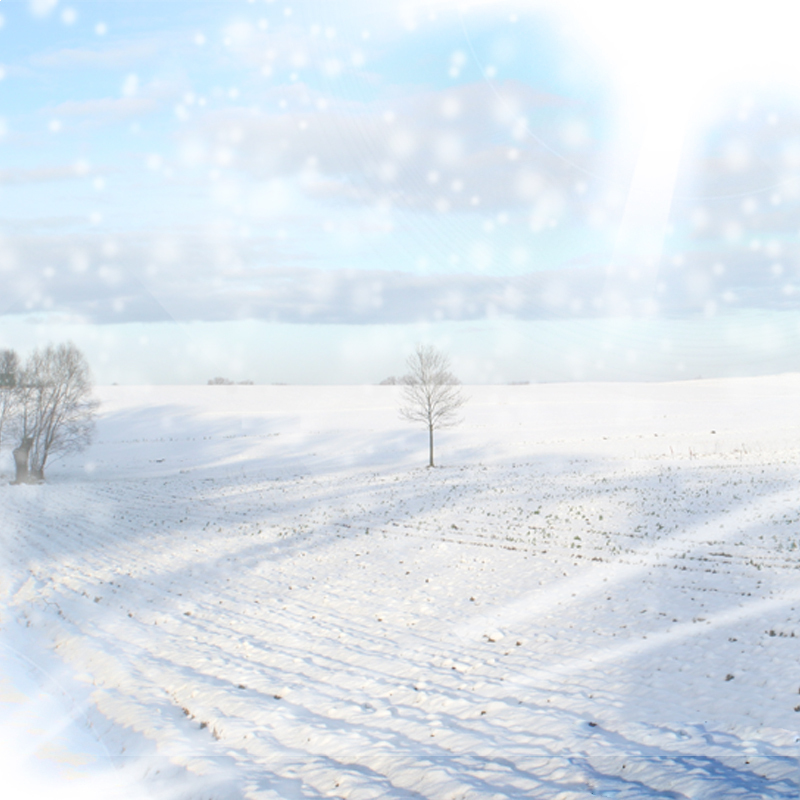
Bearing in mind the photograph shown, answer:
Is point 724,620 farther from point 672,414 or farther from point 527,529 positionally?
point 672,414

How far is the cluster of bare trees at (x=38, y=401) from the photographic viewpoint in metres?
45.2

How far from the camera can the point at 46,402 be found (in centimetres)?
4622

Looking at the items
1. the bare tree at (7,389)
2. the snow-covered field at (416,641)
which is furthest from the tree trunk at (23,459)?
the snow-covered field at (416,641)

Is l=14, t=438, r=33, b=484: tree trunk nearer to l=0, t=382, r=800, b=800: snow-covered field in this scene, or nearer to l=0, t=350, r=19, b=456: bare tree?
l=0, t=350, r=19, b=456: bare tree

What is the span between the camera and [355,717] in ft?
26.8

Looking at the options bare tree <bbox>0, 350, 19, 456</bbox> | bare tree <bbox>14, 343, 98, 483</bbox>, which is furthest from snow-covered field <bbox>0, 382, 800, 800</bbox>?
bare tree <bbox>0, 350, 19, 456</bbox>

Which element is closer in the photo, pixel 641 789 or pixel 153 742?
pixel 641 789

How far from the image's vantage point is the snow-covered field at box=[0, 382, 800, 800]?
22.4 feet

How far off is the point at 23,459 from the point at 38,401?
4207mm

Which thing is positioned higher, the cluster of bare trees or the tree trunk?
the cluster of bare trees

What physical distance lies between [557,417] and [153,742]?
6138 centimetres

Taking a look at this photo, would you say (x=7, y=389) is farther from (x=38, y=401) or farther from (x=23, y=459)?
(x=23, y=459)

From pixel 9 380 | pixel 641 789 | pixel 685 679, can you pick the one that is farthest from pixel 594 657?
pixel 9 380

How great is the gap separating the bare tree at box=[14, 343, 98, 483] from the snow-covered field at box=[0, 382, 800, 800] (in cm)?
1607
